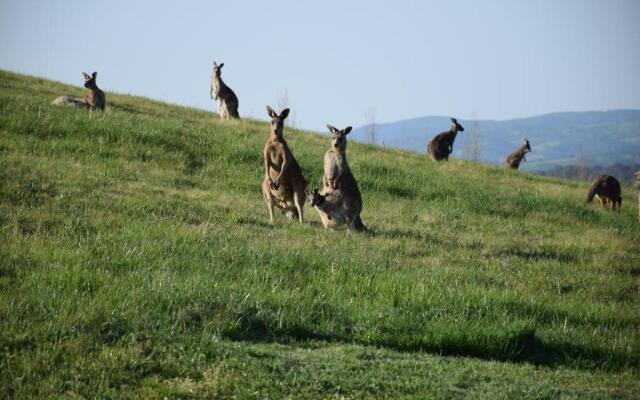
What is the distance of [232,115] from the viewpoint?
27.1 meters

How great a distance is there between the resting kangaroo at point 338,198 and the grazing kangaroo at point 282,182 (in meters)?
0.30

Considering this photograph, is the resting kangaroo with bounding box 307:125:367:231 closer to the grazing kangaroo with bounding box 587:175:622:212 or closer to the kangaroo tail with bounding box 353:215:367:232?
the kangaroo tail with bounding box 353:215:367:232

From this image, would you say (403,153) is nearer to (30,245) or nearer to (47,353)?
(30,245)

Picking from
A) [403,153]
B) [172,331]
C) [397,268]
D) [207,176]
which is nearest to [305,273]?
[397,268]

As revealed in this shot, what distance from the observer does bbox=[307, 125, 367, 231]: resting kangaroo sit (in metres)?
13.7

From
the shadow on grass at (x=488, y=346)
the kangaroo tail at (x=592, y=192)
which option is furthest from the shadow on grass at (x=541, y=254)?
the kangaroo tail at (x=592, y=192)

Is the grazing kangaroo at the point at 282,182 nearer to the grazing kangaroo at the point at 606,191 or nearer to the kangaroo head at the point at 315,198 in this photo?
the kangaroo head at the point at 315,198

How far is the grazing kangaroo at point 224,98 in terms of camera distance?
27125 millimetres

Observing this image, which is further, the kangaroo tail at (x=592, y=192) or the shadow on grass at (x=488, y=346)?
the kangaroo tail at (x=592, y=192)

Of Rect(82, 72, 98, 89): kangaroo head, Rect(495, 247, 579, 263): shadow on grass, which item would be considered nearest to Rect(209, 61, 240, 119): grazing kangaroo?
Rect(82, 72, 98, 89): kangaroo head

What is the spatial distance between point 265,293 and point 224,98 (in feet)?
63.2

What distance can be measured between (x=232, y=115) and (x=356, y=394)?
21408 mm

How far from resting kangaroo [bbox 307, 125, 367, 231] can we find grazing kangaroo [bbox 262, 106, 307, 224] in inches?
11.7

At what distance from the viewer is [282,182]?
13828 millimetres
